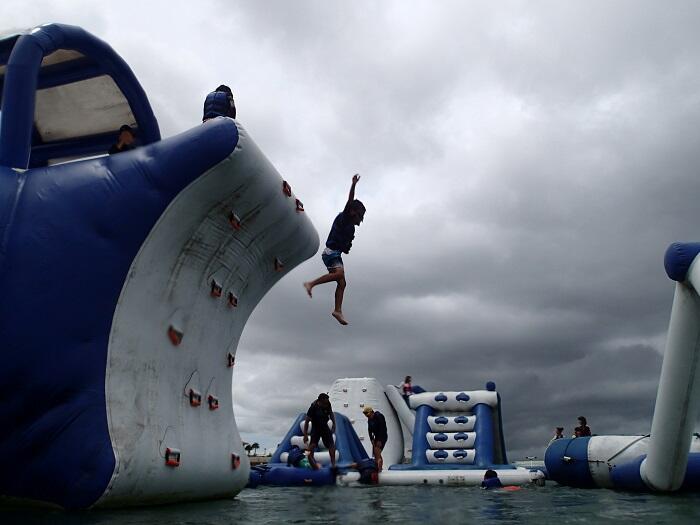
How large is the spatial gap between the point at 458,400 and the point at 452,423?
731 mm

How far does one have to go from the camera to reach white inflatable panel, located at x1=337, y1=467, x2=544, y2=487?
931cm

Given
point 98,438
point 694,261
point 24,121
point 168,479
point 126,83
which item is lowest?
point 168,479

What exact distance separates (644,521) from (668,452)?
2.93 metres

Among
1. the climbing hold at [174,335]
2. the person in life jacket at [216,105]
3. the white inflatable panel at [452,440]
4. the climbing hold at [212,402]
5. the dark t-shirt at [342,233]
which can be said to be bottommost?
the white inflatable panel at [452,440]

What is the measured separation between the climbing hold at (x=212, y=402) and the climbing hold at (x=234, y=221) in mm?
1621

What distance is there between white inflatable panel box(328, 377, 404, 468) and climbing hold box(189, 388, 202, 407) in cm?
1267

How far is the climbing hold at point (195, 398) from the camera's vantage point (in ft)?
16.3

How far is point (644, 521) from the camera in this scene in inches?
140

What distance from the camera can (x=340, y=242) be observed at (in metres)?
7.03

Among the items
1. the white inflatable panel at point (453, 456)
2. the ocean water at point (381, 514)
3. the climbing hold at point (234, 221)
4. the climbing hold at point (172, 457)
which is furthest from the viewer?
the white inflatable panel at point (453, 456)

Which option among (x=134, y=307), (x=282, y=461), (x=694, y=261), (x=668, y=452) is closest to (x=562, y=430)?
(x=282, y=461)

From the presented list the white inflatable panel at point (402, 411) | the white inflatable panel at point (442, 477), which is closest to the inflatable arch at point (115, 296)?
the white inflatable panel at point (442, 477)

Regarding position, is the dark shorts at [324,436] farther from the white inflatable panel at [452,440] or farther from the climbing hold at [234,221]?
the climbing hold at [234,221]

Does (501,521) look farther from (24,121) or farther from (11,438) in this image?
(24,121)
